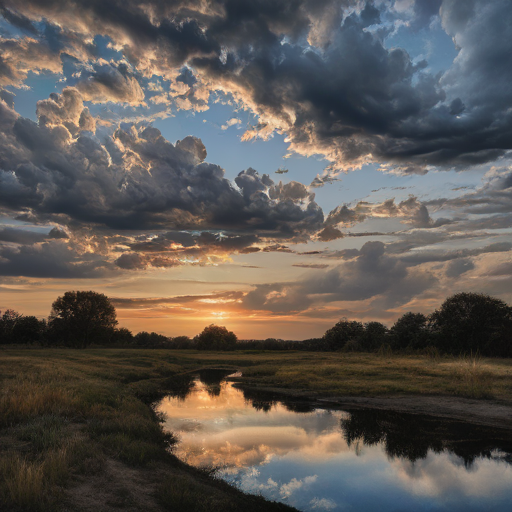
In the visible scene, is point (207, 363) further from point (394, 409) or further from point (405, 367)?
point (394, 409)

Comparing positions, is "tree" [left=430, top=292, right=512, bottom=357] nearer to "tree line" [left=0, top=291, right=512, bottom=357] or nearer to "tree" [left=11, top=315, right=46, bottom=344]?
"tree line" [left=0, top=291, right=512, bottom=357]

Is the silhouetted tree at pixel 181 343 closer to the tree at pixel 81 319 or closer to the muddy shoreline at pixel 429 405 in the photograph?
Answer: the tree at pixel 81 319

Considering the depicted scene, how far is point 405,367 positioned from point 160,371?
97.9 ft

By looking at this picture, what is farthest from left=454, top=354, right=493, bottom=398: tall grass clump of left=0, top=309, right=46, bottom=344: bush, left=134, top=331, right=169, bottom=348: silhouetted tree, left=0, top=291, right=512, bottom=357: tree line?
left=134, top=331, right=169, bottom=348: silhouetted tree

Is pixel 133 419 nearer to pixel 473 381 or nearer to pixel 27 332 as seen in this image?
pixel 473 381

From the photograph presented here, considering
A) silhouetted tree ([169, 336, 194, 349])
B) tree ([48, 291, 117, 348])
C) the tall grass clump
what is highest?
tree ([48, 291, 117, 348])

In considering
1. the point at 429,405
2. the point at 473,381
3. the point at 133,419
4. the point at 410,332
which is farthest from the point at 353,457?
the point at 410,332

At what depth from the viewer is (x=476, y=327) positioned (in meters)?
70.4

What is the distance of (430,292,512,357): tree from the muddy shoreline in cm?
5046

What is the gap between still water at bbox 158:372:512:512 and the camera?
37.4 feet

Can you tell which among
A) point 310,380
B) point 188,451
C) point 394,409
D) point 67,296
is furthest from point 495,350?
point 67,296

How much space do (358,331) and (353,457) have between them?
97.7 meters

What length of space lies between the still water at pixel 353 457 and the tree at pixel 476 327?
192 ft

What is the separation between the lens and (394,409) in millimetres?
23609
